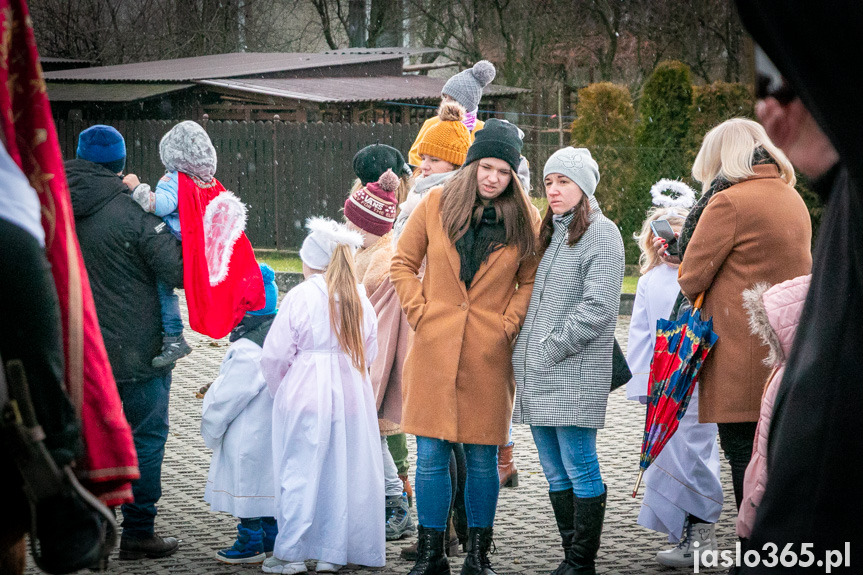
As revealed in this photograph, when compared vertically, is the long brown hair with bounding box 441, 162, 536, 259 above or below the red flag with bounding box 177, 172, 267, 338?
above

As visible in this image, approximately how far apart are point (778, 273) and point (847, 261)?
3.24 m

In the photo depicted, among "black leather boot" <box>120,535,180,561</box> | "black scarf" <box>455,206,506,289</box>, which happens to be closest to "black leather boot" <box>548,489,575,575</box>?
"black scarf" <box>455,206,506,289</box>

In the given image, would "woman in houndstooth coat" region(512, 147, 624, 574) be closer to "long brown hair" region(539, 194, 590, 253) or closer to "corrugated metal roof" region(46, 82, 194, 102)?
"long brown hair" region(539, 194, 590, 253)

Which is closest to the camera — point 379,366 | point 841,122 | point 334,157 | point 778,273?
point 841,122

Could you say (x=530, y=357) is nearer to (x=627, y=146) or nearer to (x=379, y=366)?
(x=379, y=366)

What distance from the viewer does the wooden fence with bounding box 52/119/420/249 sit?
18875mm

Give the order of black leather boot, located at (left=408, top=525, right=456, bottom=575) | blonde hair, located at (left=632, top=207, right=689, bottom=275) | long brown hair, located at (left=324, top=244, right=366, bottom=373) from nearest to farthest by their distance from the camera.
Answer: black leather boot, located at (left=408, top=525, right=456, bottom=575), long brown hair, located at (left=324, top=244, right=366, bottom=373), blonde hair, located at (left=632, top=207, right=689, bottom=275)

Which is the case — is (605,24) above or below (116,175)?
above

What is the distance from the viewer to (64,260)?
1.71m

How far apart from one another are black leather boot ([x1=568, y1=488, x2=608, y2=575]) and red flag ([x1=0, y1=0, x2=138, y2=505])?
317 centimetres

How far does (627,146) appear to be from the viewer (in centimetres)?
1623

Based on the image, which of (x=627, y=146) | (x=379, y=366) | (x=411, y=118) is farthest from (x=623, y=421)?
(x=411, y=118)

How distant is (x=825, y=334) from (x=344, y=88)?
71.9ft

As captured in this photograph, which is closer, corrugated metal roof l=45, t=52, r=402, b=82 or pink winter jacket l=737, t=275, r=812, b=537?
pink winter jacket l=737, t=275, r=812, b=537
